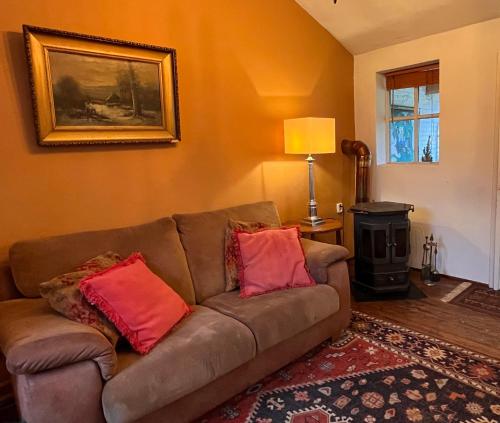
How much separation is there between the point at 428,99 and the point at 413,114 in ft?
0.62

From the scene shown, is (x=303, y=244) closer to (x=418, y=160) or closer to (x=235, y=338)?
(x=235, y=338)

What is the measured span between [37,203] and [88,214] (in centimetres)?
28

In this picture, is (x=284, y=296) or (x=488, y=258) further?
(x=488, y=258)

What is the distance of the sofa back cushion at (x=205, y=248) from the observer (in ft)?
7.85

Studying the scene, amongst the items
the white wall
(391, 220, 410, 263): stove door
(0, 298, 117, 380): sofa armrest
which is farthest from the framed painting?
the white wall

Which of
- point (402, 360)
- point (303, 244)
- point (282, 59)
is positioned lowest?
point (402, 360)

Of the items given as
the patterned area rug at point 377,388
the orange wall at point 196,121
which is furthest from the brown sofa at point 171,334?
the orange wall at point 196,121

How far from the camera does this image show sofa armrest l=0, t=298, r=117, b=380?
1326 millimetres

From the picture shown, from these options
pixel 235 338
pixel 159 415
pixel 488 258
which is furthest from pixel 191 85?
pixel 488 258

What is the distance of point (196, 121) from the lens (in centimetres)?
278

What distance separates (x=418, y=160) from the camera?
12.1ft

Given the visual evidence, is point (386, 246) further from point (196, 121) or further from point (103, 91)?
point (103, 91)

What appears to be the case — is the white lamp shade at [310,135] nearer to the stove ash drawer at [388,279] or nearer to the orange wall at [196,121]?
the orange wall at [196,121]

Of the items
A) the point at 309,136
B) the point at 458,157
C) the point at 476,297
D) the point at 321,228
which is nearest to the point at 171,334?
the point at 321,228
